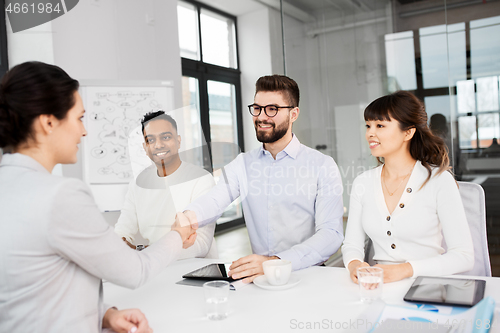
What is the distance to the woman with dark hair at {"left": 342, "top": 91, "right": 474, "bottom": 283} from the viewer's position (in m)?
1.56

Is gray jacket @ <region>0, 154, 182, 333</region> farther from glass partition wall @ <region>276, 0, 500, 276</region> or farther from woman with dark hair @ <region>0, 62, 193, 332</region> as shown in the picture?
glass partition wall @ <region>276, 0, 500, 276</region>

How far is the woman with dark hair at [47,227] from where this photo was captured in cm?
85

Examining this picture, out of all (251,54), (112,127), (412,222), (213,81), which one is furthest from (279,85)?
(251,54)

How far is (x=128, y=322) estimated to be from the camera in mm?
1016

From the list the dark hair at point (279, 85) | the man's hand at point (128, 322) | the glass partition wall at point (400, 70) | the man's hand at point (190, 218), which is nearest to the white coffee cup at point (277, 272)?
the man's hand at point (128, 322)

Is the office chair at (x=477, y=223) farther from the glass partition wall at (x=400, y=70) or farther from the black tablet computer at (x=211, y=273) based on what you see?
the glass partition wall at (x=400, y=70)

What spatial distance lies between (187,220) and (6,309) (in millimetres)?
909

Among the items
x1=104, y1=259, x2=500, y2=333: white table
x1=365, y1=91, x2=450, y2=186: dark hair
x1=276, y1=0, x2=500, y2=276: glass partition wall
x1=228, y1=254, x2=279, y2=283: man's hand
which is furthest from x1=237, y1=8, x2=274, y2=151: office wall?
x1=104, y1=259, x2=500, y2=333: white table

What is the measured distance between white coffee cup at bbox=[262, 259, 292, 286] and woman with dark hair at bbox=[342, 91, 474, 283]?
29 cm

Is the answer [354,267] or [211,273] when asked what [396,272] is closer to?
[354,267]

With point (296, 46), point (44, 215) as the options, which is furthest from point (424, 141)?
point (296, 46)

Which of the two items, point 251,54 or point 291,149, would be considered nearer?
point 291,149

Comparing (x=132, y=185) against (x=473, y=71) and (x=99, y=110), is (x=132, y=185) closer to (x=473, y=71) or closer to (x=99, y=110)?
(x=99, y=110)

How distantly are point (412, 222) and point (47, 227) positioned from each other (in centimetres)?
138
